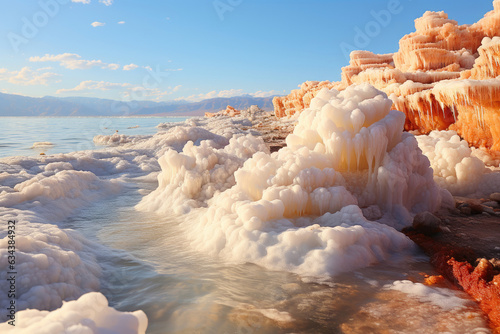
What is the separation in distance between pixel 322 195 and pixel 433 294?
214 centimetres

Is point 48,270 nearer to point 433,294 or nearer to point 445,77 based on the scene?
point 433,294

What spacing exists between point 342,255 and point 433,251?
1.40m

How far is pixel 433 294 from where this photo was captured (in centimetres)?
342

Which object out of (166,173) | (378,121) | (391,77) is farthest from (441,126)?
(166,173)

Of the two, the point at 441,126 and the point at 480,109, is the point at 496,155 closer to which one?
the point at 480,109

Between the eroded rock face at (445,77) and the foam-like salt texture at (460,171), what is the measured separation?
160cm

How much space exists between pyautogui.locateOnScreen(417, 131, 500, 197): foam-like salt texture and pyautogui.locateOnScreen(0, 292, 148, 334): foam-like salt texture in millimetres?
7779

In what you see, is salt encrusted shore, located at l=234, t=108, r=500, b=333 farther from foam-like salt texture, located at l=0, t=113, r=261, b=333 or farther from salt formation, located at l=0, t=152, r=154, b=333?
salt formation, located at l=0, t=152, r=154, b=333

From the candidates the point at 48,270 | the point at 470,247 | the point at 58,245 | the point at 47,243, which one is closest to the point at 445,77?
the point at 470,247

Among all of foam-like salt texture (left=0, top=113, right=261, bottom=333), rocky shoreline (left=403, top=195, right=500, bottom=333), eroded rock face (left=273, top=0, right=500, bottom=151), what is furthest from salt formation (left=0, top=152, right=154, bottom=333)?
eroded rock face (left=273, top=0, right=500, bottom=151)

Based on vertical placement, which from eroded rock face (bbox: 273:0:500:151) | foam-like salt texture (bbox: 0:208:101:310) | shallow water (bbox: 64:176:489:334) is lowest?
shallow water (bbox: 64:176:489:334)

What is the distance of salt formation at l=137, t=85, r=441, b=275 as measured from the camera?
4254mm

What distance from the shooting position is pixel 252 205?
4727mm

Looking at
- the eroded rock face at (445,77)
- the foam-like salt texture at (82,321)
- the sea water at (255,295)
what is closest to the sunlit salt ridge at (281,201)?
the foam-like salt texture at (82,321)
